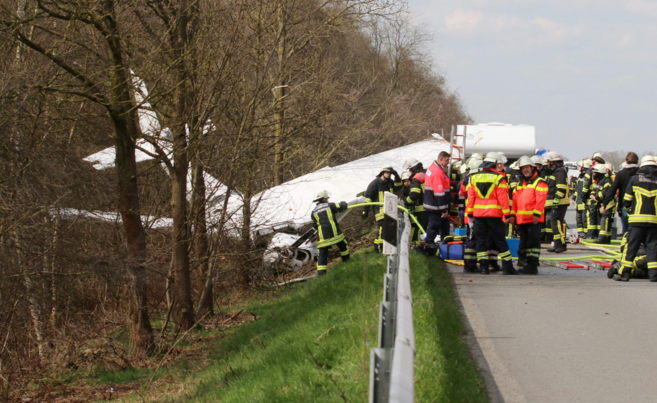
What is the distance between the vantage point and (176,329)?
15.9 meters

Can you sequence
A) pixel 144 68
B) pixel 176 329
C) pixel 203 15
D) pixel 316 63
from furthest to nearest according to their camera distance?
1. pixel 316 63
2. pixel 176 329
3. pixel 203 15
4. pixel 144 68

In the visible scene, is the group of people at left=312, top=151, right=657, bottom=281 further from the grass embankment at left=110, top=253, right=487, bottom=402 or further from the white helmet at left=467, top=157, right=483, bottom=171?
the grass embankment at left=110, top=253, right=487, bottom=402

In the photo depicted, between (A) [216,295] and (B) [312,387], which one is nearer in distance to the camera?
(B) [312,387]

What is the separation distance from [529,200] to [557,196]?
4.32 metres

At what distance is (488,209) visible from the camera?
1448cm

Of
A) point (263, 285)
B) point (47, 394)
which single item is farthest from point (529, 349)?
point (263, 285)

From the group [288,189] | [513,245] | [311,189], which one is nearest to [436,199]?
[513,245]

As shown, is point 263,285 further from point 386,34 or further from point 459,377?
point 386,34

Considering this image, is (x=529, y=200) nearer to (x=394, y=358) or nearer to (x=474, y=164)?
(x=474, y=164)

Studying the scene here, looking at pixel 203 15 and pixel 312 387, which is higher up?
pixel 203 15

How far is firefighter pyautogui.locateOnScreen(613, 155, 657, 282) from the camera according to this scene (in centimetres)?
1323

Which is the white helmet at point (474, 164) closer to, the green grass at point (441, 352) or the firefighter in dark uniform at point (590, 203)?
the green grass at point (441, 352)

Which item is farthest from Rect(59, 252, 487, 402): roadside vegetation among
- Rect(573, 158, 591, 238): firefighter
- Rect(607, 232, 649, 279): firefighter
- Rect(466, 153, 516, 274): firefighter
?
Rect(573, 158, 591, 238): firefighter

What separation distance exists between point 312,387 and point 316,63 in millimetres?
12668
